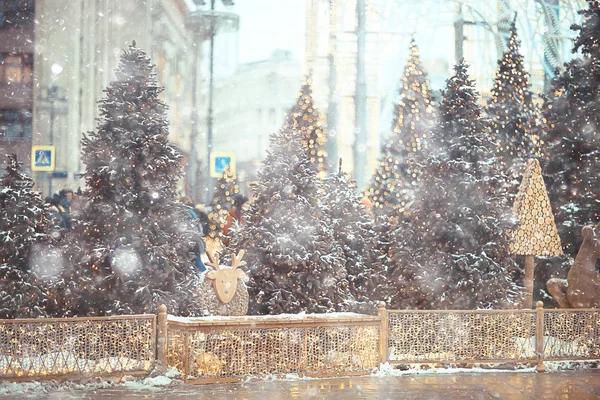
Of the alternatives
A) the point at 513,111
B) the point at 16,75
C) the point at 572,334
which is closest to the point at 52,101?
the point at 16,75

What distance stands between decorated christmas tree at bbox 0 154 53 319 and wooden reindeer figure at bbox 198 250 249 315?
248 centimetres

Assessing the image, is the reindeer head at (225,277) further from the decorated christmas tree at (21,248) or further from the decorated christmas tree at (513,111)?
the decorated christmas tree at (513,111)

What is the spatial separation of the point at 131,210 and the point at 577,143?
9.61 meters

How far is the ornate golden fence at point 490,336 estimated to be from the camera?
497 inches

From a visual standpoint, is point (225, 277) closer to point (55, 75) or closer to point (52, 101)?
point (52, 101)

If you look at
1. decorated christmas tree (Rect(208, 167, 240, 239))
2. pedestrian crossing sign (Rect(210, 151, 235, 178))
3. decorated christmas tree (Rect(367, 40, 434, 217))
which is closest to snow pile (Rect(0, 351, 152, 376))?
decorated christmas tree (Rect(367, 40, 434, 217))

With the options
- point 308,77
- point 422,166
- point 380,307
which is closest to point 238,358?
point 380,307

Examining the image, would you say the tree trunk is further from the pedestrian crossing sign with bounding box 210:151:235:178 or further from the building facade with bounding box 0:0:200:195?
the building facade with bounding box 0:0:200:195

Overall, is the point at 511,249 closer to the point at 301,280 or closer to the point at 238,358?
the point at 301,280

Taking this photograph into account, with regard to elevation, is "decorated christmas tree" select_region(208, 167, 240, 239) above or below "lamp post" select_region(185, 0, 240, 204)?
below

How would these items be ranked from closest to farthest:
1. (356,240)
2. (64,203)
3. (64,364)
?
(64,364), (356,240), (64,203)

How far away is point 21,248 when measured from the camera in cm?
1280

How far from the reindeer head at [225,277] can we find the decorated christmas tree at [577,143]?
26.6ft

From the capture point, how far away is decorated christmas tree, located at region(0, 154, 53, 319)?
12648mm
